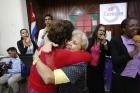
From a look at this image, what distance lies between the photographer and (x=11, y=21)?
5.96 m

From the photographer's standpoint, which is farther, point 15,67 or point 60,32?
point 15,67

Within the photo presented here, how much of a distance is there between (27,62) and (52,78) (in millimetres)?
2725

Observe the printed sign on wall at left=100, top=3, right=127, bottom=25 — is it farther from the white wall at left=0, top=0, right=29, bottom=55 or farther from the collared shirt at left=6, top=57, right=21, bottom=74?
the collared shirt at left=6, top=57, right=21, bottom=74

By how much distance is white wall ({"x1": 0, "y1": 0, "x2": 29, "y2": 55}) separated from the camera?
231 inches

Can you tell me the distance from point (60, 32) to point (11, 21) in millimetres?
4646

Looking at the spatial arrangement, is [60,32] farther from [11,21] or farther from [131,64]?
[11,21]

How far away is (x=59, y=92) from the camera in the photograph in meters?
1.62

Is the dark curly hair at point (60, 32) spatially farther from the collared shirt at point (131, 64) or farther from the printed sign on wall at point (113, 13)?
the printed sign on wall at point (113, 13)

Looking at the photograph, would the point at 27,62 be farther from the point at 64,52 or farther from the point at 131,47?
the point at 64,52

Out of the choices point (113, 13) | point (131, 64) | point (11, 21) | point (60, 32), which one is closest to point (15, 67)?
point (11, 21)

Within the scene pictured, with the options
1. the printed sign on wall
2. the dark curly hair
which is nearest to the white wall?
the printed sign on wall

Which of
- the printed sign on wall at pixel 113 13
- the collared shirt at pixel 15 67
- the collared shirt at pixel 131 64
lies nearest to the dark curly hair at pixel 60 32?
the collared shirt at pixel 131 64

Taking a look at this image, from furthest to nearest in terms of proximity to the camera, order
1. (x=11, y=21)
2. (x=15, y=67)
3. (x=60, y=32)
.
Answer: (x=11, y=21), (x=15, y=67), (x=60, y=32)

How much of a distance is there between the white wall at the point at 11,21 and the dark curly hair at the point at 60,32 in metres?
4.43
